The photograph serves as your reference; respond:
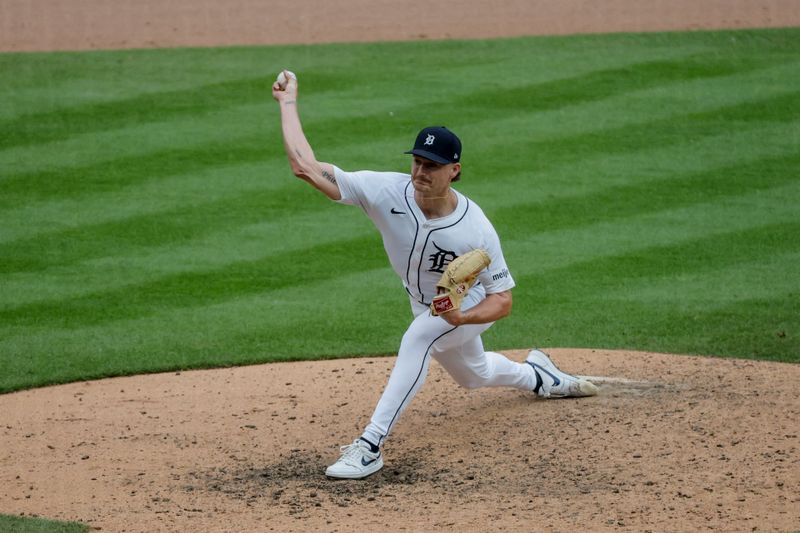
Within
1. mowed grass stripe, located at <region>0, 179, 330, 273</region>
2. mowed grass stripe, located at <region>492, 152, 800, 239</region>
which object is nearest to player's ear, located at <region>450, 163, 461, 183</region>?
mowed grass stripe, located at <region>492, 152, 800, 239</region>

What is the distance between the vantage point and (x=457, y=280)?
219 inches

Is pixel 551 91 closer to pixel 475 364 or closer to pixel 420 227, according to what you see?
pixel 475 364

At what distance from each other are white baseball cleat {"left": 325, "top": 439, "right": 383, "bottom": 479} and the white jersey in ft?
3.18

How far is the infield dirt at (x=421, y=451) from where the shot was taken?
531 centimetres

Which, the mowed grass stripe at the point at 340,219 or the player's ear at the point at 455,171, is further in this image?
the mowed grass stripe at the point at 340,219

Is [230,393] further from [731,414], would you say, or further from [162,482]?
[731,414]

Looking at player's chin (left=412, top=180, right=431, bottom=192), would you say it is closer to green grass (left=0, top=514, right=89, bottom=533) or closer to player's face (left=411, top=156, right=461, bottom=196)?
player's face (left=411, top=156, right=461, bottom=196)

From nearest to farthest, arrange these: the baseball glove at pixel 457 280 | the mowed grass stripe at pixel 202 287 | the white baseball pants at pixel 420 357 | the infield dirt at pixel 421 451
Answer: the infield dirt at pixel 421 451, the baseball glove at pixel 457 280, the white baseball pants at pixel 420 357, the mowed grass stripe at pixel 202 287

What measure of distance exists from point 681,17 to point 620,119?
4747 mm

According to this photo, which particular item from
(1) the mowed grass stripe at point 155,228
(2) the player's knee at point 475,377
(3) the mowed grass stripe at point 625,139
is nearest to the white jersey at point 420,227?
(2) the player's knee at point 475,377

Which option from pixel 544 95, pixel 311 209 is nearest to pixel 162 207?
pixel 311 209

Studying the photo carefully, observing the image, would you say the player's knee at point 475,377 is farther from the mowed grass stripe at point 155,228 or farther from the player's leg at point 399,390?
the mowed grass stripe at point 155,228

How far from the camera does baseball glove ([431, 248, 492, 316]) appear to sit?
5.57 m

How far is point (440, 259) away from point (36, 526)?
2.31 metres
